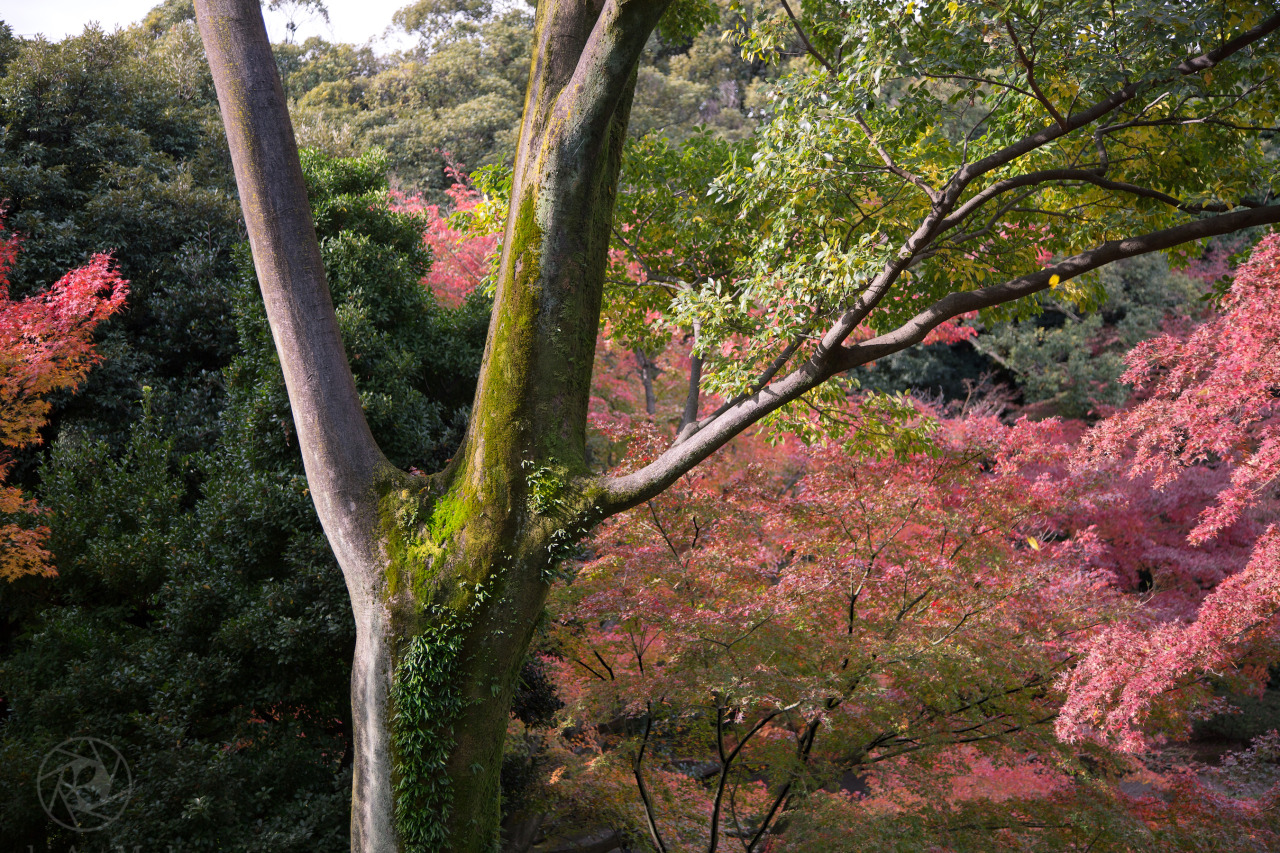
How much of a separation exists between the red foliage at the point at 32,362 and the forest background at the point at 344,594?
0.18m

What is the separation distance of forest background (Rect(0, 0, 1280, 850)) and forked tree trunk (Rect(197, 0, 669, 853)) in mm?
1451

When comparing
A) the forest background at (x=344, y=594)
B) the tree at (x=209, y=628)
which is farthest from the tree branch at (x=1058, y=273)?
the tree at (x=209, y=628)

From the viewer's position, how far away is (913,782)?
483 centimetres

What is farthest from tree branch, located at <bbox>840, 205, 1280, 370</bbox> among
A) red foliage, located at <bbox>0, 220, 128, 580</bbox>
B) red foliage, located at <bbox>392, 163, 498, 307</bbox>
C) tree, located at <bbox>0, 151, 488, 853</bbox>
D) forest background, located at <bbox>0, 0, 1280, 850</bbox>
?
red foliage, located at <bbox>392, 163, 498, 307</bbox>

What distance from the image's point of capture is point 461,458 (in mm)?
3180

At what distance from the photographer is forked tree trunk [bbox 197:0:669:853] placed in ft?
9.62

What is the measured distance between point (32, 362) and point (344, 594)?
255 centimetres

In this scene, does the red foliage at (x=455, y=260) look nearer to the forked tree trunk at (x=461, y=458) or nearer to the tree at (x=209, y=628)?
the tree at (x=209, y=628)

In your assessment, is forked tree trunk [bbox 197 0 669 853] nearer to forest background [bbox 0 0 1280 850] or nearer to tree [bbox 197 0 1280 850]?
tree [bbox 197 0 1280 850]

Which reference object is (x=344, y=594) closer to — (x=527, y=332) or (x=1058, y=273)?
(x=527, y=332)

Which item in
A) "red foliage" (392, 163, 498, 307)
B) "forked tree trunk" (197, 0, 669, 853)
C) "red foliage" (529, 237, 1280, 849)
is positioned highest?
"red foliage" (392, 163, 498, 307)

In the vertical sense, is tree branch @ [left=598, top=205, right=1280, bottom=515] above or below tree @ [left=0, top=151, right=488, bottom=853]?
above

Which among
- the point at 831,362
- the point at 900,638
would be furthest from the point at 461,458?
the point at 900,638

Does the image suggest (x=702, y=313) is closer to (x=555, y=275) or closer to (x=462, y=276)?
(x=555, y=275)
